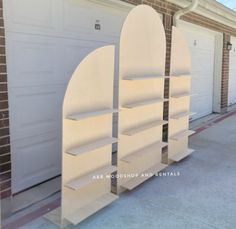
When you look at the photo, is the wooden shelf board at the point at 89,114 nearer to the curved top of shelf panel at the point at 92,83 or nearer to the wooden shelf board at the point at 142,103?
the curved top of shelf panel at the point at 92,83

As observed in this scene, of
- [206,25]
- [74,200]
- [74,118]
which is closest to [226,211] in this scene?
[74,200]

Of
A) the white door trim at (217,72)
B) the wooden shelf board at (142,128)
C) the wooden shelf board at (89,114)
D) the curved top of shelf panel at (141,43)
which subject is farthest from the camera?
the white door trim at (217,72)

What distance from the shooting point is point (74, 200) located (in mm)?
2916

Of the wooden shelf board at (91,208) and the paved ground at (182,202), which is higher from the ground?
the wooden shelf board at (91,208)

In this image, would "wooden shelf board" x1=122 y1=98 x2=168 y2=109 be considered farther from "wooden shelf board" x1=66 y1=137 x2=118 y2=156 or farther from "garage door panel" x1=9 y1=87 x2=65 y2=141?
"garage door panel" x1=9 y1=87 x2=65 y2=141

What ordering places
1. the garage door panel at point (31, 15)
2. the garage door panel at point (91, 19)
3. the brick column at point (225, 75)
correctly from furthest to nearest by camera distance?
the brick column at point (225, 75), the garage door panel at point (91, 19), the garage door panel at point (31, 15)

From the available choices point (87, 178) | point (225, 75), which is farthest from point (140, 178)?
point (225, 75)

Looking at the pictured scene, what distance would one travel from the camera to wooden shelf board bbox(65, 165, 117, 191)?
2.77 meters

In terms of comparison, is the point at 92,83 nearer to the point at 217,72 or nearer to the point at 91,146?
the point at 91,146

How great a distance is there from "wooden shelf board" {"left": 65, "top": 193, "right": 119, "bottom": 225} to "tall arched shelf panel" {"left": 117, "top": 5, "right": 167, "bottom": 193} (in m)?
0.32

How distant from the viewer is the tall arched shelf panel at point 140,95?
3.44 meters

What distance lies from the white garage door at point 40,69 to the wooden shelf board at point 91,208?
0.90 m

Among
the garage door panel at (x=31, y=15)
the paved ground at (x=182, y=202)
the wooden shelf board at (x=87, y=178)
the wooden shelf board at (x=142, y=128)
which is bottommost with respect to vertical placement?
the paved ground at (x=182, y=202)

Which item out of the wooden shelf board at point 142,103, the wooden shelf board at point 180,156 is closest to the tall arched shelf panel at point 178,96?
the wooden shelf board at point 180,156
